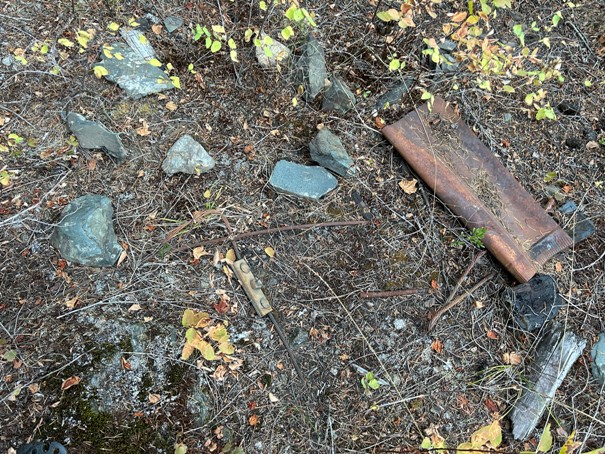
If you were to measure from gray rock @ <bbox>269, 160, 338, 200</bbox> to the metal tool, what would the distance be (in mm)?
504

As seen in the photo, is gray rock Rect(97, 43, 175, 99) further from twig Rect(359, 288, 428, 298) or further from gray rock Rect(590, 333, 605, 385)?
gray rock Rect(590, 333, 605, 385)

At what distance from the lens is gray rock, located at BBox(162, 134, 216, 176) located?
2.57 m

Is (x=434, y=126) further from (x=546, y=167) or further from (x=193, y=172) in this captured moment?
(x=193, y=172)

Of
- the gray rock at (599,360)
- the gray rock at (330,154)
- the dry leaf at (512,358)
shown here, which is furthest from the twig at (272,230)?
the gray rock at (599,360)

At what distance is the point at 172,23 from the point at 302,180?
4.44 feet

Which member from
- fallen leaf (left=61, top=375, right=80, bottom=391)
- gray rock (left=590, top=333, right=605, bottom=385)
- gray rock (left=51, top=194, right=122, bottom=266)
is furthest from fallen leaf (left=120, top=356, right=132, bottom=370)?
gray rock (left=590, top=333, right=605, bottom=385)

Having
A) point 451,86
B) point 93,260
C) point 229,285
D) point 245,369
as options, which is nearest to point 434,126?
point 451,86

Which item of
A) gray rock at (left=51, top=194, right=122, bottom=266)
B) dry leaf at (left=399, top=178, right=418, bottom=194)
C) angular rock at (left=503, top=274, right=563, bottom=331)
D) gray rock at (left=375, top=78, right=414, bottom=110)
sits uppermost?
gray rock at (left=375, top=78, right=414, bottom=110)

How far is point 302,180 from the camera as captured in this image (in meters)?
2.67

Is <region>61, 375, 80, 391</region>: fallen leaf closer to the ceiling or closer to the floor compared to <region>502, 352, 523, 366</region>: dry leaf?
closer to the floor

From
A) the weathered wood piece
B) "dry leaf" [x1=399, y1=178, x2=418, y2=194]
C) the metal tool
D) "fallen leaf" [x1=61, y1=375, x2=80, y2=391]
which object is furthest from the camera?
"dry leaf" [x1=399, y1=178, x2=418, y2=194]

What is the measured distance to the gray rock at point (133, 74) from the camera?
8.82 ft

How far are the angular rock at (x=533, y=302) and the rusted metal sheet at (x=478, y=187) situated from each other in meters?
0.07

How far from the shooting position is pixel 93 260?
2281 millimetres
